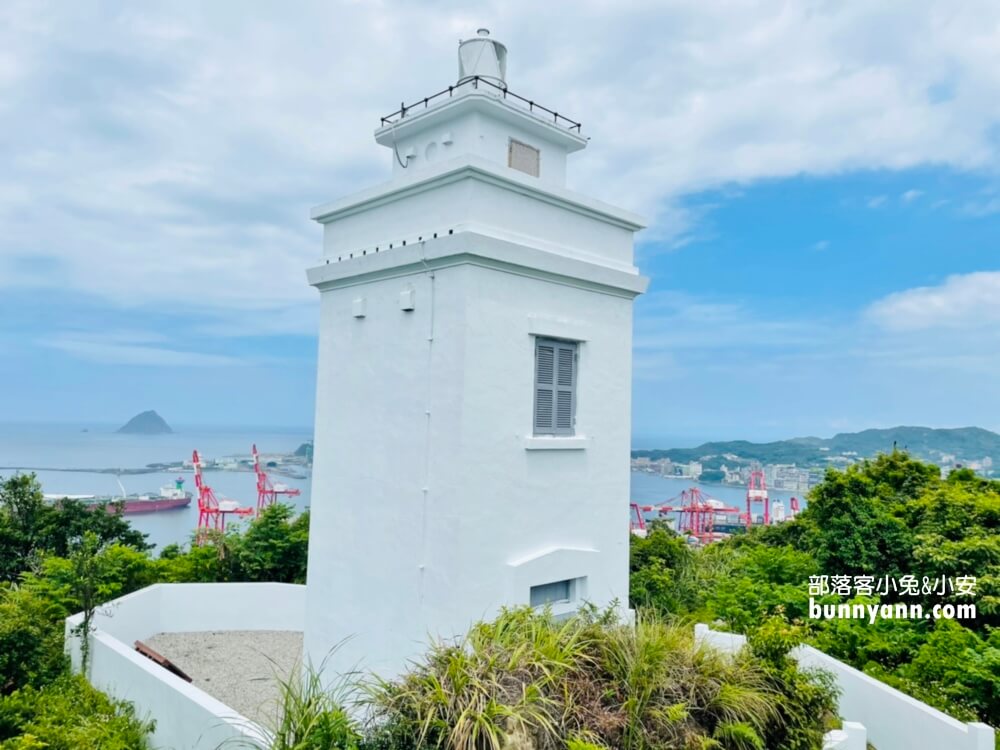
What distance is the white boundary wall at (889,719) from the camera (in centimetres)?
573

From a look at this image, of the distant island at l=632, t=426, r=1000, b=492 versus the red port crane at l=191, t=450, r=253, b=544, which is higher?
the distant island at l=632, t=426, r=1000, b=492

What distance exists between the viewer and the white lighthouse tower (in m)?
6.56

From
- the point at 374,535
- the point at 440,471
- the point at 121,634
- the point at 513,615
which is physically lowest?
the point at 121,634

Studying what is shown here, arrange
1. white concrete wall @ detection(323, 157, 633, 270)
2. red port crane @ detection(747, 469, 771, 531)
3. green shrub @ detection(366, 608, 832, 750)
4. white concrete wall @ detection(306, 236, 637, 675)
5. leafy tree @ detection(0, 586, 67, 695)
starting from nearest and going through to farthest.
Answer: green shrub @ detection(366, 608, 832, 750)
white concrete wall @ detection(306, 236, 637, 675)
white concrete wall @ detection(323, 157, 633, 270)
leafy tree @ detection(0, 586, 67, 695)
red port crane @ detection(747, 469, 771, 531)

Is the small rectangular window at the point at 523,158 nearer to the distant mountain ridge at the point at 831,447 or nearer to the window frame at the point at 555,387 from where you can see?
the window frame at the point at 555,387

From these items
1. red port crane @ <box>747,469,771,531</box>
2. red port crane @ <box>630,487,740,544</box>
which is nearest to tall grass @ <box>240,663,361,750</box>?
red port crane @ <box>630,487,740,544</box>

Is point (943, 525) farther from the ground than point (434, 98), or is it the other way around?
point (434, 98)

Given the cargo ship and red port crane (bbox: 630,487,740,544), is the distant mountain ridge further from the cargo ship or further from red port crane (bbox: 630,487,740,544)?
the cargo ship

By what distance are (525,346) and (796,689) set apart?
151 inches

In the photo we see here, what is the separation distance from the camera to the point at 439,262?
22.1 ft

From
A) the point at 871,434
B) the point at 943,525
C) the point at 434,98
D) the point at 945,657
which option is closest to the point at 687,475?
the point at 871,434

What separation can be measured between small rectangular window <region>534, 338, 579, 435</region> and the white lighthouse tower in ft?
0.07

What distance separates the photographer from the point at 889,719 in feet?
21.6

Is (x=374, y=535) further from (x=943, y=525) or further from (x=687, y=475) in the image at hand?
(x=687, y=475)
